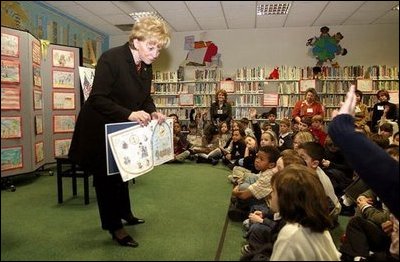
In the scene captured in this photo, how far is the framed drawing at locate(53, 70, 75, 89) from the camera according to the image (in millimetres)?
780

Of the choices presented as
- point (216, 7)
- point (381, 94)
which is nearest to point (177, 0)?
point (216, 7)

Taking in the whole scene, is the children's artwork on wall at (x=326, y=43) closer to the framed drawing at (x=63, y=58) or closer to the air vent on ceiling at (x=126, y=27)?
the air vent on ceiling at (x=126, y=27)

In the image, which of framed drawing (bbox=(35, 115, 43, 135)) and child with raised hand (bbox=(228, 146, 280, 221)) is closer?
framed drawing (bbox=(35, 115, 43, 135))

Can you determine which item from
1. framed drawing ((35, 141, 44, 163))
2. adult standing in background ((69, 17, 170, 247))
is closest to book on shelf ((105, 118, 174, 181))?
adult standing in background ((69, 17, 170, 247))

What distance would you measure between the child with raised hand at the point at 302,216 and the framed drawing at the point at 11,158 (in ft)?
2.32

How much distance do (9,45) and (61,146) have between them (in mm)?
263

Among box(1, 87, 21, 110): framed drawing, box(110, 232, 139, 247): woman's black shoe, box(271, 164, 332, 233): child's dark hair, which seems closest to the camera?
box(1, 87, 21, 110): framed drawing

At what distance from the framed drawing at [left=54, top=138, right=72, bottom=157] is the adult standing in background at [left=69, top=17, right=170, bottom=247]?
0.06ft

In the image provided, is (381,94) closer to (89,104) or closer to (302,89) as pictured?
(89,104)

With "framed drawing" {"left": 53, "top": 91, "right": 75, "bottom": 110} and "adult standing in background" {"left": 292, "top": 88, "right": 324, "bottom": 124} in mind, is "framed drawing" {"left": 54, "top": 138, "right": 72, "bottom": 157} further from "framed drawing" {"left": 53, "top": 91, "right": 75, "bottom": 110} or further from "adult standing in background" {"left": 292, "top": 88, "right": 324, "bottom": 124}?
"adult standing in background" {"left": 292, "top": 88, "right": 324, "bottom": 124}

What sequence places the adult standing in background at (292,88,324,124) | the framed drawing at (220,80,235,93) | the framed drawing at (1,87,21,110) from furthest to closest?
the framed drawing at (220,80,235,93) → the adult standing in background at (292,88,324,124) → the framed drawing at (1,87,21,110)

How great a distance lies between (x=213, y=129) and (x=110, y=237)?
4.20 metres

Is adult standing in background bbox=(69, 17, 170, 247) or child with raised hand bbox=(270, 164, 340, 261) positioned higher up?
adult standing in background bbox=(69, 17, 170, 247)

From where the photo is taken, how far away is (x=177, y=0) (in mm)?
685
